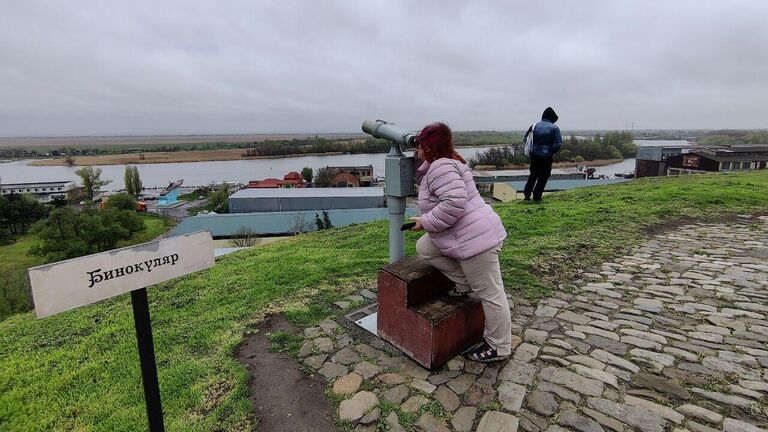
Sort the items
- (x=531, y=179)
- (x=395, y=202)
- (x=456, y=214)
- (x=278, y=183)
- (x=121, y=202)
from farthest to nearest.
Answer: (x=278, y=183) → (x=121, y=202) → (x=531, y=179) → (x=395, y=202) → (x=456, y=214)

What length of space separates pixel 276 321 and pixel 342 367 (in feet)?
3.12

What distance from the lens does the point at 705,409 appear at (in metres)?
2.15

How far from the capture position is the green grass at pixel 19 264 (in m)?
14.8

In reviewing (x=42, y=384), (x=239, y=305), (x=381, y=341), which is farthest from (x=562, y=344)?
(x=42, y=384)

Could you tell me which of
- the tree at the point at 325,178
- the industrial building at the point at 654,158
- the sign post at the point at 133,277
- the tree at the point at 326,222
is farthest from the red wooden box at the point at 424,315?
the tree at the point at 325,178

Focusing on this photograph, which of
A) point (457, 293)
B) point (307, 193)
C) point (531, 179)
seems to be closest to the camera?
point (457, 293)

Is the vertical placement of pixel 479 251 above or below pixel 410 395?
above

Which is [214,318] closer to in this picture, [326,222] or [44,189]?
[326,222]

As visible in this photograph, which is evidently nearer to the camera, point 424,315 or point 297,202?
point 424,315

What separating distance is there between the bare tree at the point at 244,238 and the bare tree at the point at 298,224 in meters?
2.11

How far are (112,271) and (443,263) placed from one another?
6.24 feet

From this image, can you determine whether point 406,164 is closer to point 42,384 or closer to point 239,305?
point 239,305

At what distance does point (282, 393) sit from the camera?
2418 millimetres

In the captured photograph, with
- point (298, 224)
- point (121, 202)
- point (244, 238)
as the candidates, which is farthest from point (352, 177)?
point (244, 238)
